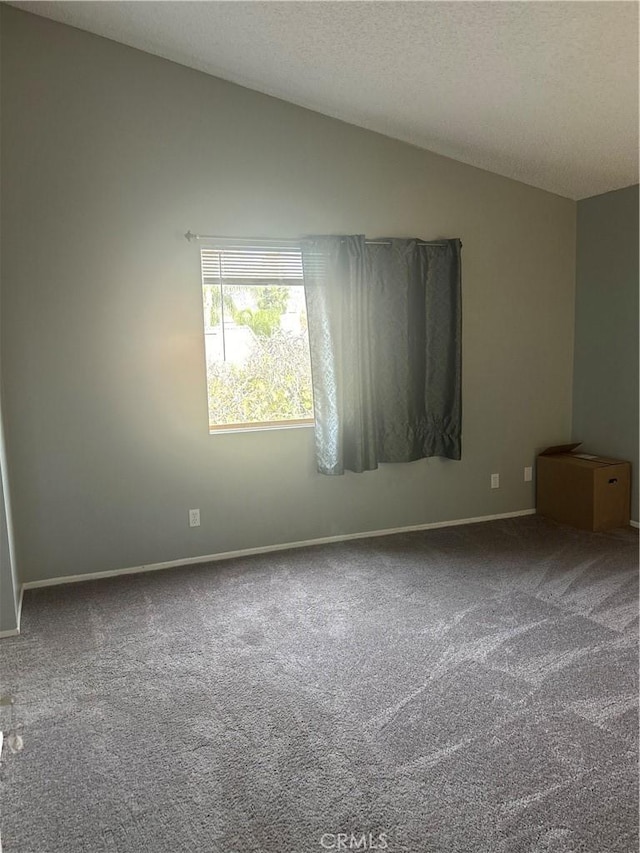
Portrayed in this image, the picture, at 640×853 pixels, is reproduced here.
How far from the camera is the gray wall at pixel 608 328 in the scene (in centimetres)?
427

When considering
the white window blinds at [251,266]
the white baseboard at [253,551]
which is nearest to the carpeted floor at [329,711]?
the white baseboard at [253,551]

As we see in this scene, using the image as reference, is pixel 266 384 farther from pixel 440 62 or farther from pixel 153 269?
pixel 440 62

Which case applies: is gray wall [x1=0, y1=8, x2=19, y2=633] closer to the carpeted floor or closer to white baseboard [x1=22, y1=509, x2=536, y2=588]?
the carpeted floor

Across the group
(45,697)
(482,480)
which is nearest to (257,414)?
(482,480)

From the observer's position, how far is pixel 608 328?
4.47m

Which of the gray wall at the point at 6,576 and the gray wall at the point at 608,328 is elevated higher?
the gray wall at the point at 608,328

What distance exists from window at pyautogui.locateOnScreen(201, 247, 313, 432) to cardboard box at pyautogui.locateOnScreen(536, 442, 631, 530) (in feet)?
6.15

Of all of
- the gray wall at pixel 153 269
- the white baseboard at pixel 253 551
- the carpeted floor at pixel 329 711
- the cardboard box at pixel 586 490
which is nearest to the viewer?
the carpeted floor at pixel 329 711

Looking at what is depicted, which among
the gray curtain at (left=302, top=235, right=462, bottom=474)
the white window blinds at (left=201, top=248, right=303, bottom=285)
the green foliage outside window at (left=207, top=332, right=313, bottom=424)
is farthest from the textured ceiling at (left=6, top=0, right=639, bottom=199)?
the green foliage outside window at (left=207, top=332, right=313, bottom=424)

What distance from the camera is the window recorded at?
151 inches

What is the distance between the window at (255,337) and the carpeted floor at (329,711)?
1.04 metres

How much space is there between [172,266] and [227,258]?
0.36m

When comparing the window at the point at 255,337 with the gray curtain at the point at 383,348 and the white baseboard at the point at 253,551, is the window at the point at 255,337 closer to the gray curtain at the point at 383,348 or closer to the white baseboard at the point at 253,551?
the gray curtain at the point at 383,348

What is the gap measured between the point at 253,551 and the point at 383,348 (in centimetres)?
156
